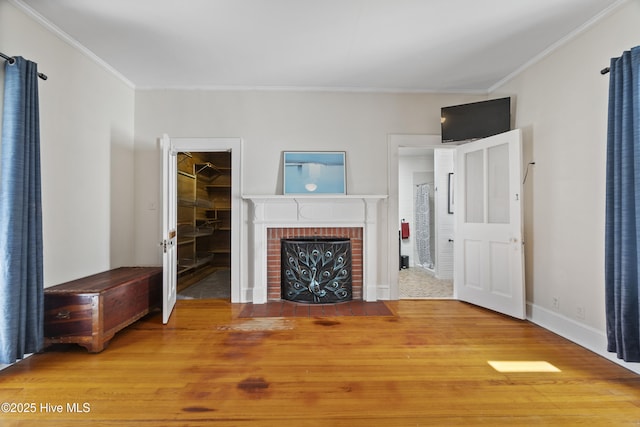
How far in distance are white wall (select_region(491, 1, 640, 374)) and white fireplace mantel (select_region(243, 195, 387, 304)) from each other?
1608 mm

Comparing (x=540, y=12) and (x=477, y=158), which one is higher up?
(x=540, y=12)

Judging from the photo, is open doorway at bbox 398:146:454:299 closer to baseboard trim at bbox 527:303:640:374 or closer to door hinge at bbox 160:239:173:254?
baseboard trim at bbox 527:303:640:374

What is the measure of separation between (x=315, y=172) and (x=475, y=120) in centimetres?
199

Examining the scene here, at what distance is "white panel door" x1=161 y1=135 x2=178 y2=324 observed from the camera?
10.0 feet

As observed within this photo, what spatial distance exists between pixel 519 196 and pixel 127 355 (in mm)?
3794

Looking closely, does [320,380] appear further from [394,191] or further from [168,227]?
[394,191]

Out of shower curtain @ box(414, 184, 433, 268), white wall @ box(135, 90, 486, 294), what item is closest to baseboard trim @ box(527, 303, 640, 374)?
white wall @ box(135, 90, 486, 294)

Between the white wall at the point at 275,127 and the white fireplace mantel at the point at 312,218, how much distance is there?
0.17 m

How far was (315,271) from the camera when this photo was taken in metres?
3.73

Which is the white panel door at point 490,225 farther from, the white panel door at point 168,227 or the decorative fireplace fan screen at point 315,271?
the white panel door at point 168,227

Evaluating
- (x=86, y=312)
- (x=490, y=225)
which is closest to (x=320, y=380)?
(x=86, y=312)

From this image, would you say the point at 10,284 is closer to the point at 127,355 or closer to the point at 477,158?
the point at 127,355

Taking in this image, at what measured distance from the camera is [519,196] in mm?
3127

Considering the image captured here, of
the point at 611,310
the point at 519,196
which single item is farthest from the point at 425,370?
the point at 519,196
